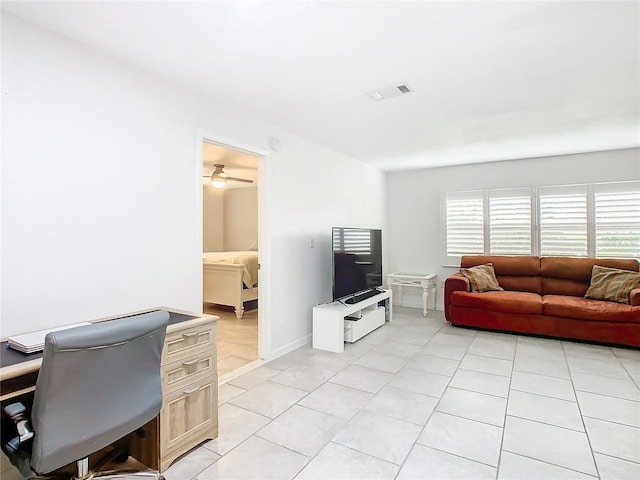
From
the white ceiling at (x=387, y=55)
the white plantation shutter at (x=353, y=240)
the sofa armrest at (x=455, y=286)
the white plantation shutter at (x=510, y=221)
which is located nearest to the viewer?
the white ceiling at (x=387, y=55)

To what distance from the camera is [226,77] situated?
8.64ft

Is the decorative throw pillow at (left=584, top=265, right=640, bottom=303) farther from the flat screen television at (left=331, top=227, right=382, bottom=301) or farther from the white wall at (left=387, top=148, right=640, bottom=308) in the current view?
the flat screen television at (left=331, top=227, right=382, bottom=301)

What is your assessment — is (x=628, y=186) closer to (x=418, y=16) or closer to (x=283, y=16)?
(x=418, y=16)

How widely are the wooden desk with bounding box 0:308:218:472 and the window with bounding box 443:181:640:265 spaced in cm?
480

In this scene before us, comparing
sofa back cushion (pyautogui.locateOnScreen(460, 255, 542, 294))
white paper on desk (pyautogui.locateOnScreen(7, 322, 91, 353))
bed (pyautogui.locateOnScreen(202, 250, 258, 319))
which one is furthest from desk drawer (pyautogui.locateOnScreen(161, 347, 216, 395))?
sofa back cushion (pyautogui.locateOnScreen(460, 255, 542, 294))

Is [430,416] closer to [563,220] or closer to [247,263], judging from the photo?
[247,263]

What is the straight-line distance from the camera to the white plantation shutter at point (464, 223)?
5.79 meters

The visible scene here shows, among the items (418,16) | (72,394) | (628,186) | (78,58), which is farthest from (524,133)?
(72,394)

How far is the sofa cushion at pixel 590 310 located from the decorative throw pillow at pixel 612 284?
0.36 ft

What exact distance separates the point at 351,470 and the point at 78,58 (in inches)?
113

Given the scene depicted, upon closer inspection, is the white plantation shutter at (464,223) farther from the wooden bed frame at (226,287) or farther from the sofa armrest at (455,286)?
the wooden bed frame at (226,287)

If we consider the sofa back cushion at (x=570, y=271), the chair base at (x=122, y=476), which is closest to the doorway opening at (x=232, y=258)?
the chair base at (x=122, y=476)

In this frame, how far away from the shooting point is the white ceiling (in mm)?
1871

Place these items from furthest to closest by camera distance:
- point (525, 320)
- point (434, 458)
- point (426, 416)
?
point (525, 320) < point (426, 416) < point (434, 458)
